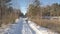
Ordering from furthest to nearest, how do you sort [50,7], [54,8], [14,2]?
[14,2] → [50,7] → [54,8]

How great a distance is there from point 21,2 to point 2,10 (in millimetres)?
1819

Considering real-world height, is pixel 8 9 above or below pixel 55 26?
above

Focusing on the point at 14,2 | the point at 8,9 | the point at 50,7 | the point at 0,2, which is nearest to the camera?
the point at 50,7

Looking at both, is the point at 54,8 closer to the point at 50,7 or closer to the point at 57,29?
the point at 50,7

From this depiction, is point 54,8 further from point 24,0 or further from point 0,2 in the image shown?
point 0,2

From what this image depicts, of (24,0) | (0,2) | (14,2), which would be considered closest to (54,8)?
(24,0)

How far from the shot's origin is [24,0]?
5.27m

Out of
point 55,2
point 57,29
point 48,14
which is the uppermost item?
point 55,2

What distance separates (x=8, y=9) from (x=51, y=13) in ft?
8.45

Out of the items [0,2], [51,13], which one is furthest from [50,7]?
[0,2]

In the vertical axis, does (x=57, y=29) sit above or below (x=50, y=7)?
below

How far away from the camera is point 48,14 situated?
508 cm

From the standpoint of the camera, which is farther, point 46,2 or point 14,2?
point 14,2

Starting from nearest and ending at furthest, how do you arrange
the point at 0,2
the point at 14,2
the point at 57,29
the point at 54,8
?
the point at 54,8
the point at 57,29
the point at 14,2
the point at 0,2
